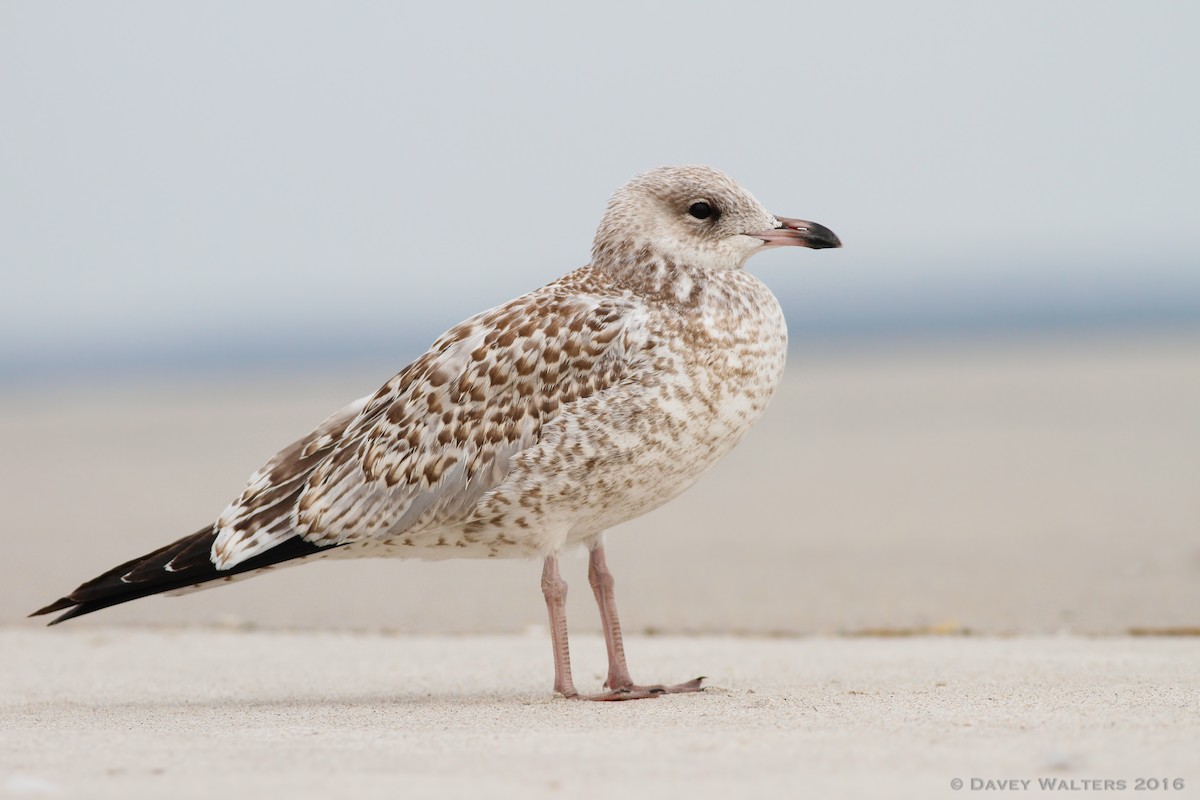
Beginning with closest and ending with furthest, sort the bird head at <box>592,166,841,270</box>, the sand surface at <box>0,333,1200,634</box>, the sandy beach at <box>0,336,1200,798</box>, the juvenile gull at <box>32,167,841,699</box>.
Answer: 1. the sandy beach at <box>0,336,1200,798</box>
2. the juvenile gull at <box>32,167,841,699</box>
3. the bird head at <box>592,166,841,270</box>
4. the sand surface at <box>0,333,1200,634</box>

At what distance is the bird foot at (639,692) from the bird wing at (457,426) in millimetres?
760

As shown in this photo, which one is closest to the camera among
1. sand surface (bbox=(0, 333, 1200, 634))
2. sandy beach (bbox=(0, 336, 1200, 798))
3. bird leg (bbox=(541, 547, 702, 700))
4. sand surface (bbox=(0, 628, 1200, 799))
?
sand surface (bbox=(0, 628, 1200, 799))

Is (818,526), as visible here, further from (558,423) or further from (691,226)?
(558,423)

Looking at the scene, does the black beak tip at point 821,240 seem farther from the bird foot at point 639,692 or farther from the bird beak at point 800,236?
the bird foot at point 639,692

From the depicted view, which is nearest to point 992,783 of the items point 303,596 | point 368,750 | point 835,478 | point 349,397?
point 368,750

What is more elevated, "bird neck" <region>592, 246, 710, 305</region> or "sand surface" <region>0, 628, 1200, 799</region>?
"bird neck" <region>592, 246, 710, 305</region>

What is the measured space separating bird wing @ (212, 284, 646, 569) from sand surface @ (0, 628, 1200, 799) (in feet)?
2.07

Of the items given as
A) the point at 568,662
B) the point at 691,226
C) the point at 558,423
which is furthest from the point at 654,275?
the point at 568,662

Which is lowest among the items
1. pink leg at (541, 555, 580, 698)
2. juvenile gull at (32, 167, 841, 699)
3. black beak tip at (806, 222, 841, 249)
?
pink leg at (541, 555, 580, 698)

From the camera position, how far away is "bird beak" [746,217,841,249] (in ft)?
19.0

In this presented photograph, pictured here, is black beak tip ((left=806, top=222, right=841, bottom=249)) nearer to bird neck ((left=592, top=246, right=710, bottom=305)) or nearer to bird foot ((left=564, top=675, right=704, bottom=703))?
bird neck ((left=592, top=246, right=710, bottom=305))

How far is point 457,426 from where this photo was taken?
5461 millimetres

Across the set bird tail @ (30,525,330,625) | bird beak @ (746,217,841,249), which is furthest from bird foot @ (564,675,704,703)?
bird beak @ (746,217,841,249)

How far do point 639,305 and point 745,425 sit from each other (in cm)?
56
